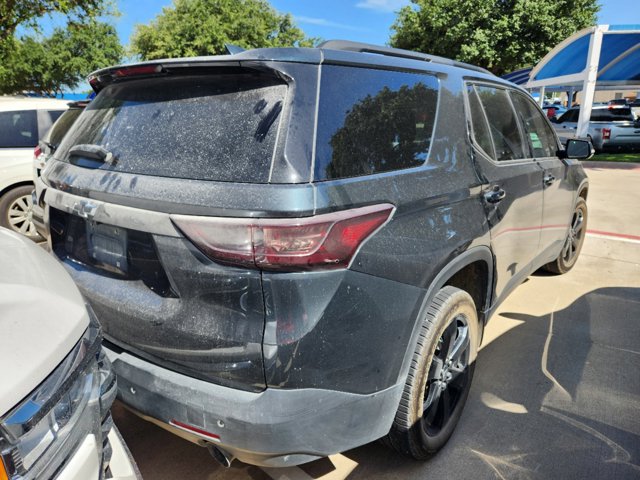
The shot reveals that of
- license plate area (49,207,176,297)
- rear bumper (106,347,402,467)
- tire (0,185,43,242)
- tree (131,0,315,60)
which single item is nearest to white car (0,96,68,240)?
tire (0,185,43,242)

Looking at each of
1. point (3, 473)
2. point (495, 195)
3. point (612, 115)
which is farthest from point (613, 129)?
point (3, 473)

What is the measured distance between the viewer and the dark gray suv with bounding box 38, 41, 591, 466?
A: 1640mm

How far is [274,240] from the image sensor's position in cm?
160

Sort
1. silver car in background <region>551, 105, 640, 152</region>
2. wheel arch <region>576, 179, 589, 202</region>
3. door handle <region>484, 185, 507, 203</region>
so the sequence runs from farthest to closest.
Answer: silver car in background <region>551, 105, 640, 152</region>
wheel arch <region>576, 179, 589, 202</region>
door handle <region>484, 185, 507, 203</region>

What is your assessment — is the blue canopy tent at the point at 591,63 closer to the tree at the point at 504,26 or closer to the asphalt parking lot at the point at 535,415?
the tree at the point at 504,26

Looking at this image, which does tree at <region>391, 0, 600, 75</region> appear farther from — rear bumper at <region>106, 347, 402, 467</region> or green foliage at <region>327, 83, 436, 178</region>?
rear bumper at <region>106, 347, 402, 467</region>

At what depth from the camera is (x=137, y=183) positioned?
1.89 metres

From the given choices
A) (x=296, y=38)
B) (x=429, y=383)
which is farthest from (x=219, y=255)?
(x=296, y=38)

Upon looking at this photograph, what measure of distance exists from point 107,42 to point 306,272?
3843cm

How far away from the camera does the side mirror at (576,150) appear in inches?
157

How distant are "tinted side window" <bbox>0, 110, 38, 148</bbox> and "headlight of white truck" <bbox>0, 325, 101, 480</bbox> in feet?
20.4

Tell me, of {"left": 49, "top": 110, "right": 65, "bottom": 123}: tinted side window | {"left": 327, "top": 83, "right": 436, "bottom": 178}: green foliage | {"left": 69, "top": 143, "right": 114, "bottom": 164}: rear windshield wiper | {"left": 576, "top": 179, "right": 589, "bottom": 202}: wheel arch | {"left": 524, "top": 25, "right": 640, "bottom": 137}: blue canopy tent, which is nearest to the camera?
{"left": 327, "top": 83, "right": 436, "bottom": 178}: green foliage

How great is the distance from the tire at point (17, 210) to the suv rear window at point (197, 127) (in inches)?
190

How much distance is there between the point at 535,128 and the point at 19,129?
→ 642 centimetres
